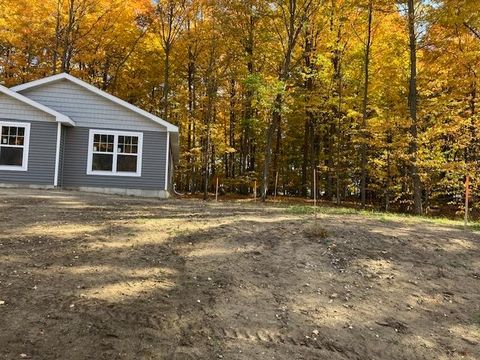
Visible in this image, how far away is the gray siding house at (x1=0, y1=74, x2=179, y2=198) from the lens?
1575 centimetres

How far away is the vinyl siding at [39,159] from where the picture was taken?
15750 millimetres

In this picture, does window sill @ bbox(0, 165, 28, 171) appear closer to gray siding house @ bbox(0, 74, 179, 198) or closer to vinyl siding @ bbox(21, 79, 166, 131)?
gray siding house @ bbox(0, 74, 179, 198)

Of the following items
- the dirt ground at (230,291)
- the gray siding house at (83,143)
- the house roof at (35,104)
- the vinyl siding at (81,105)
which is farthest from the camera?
the vinyl siding at (81,105)

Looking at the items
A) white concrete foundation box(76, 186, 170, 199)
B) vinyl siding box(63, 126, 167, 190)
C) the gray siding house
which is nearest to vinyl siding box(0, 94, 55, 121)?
the gray siding house

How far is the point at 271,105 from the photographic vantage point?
62.1ft

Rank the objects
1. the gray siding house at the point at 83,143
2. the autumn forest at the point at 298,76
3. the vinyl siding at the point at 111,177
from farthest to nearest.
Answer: the autumn forest at the point at 298,76 → the vinyl siding at the point at 111,177 → the gray siding house at the point at 83,143

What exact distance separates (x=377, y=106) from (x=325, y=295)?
1858cm

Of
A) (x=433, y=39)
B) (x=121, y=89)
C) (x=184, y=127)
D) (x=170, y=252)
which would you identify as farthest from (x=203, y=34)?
(x=170, y=252)

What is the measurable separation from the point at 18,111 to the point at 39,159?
1.85 metres

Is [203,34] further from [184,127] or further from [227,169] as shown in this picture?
[227,169]

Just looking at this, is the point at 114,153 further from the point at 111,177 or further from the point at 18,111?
the point at 18,111

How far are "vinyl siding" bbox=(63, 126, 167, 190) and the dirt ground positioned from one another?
8.87m

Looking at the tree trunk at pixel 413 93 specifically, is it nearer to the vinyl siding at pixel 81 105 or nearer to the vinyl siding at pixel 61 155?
the vinyl siding at pixel 81 105

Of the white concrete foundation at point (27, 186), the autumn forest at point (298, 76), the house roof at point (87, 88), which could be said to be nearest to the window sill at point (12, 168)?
the white concrete foundation at point (27, 186)
